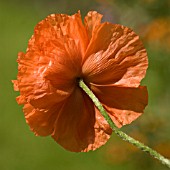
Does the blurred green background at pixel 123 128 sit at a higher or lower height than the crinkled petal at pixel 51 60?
lower

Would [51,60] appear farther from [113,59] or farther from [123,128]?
[123,128]

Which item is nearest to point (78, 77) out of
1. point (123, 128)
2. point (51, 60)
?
point (51, 60)

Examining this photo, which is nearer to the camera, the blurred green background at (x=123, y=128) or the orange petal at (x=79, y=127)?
the orange petal at (x=79, y=127)

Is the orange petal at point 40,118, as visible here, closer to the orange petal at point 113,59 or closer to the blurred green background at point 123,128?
the orange petal at point 113,59

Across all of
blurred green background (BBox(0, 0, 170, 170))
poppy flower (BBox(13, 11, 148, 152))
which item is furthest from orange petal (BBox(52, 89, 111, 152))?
blurred green background (BBox(0, 0, 170, 170))

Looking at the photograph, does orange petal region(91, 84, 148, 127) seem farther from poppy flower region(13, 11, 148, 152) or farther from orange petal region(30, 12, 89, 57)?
orange petal region(30, 12, 89, 57)

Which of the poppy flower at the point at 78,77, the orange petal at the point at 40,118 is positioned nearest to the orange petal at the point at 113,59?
the poppy flower at the point at 78,77
